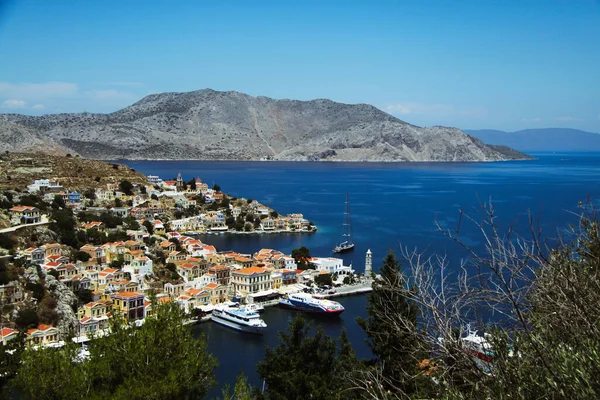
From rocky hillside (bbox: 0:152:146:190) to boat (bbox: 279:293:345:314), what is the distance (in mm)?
13445

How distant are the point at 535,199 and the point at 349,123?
213 feet

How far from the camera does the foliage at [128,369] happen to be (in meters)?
3.95

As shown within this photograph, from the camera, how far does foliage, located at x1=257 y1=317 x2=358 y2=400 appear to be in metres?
4.92

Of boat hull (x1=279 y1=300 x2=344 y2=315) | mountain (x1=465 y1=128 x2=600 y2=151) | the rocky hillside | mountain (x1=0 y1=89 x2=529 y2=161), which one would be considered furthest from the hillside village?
mountain (x1=465 y1=128 x2=600 y2=151)

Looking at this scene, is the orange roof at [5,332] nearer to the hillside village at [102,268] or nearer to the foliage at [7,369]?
the hillside village at [102,268]

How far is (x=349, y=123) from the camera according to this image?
93.4 metres

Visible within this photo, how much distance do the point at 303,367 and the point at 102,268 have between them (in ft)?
31.9

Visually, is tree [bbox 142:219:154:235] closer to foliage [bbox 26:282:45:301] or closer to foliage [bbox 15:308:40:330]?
foliage [bbox 26:282:45:301]

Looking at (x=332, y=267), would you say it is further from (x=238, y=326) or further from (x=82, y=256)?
(x=82, y=256)

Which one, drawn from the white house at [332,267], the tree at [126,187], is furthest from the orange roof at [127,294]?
the tree at [126,187]

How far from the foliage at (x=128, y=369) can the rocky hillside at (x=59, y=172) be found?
18.7 m

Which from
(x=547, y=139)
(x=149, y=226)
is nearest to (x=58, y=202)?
(x=149, y=226)

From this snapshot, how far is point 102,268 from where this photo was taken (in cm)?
1365

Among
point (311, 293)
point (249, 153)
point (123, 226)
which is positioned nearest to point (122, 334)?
point (311, 293)
